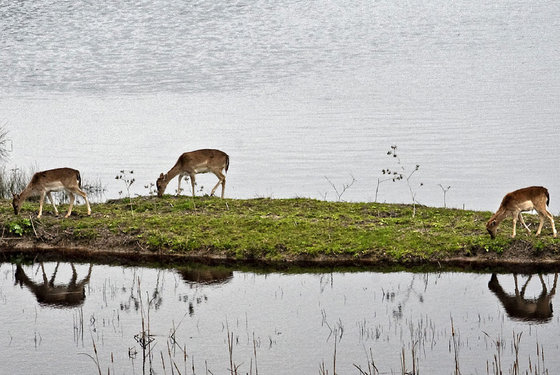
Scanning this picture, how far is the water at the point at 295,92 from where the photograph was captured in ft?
98.7

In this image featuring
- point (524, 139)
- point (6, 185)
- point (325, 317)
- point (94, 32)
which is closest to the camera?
point (325, 317)

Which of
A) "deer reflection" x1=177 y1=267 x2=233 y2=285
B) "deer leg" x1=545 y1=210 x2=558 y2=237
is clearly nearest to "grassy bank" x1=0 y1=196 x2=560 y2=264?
"deer leg" x1=545 y1=210 x2=558 y2=237

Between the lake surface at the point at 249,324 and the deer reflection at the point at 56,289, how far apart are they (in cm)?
3

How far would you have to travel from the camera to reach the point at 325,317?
14750 mm

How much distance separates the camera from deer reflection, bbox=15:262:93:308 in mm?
16125

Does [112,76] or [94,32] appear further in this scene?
[94,32]

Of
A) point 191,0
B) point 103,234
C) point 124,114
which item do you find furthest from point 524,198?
point 191,0

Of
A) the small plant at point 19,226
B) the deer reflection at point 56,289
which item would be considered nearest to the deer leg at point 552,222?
the deer reflection at point 56,289

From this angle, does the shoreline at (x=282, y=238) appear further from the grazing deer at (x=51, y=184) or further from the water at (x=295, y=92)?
the water at (x=295, y=92)

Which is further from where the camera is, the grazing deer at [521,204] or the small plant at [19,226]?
the small plant at [19,226]

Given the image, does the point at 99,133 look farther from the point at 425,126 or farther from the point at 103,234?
the point at 103,234

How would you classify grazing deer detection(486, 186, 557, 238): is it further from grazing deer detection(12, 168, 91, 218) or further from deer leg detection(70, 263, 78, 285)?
grazing deer detection(12, 168, 91, 218)

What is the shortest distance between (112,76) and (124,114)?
34.3 feet

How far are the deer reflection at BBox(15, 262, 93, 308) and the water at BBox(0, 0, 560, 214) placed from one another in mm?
9118
